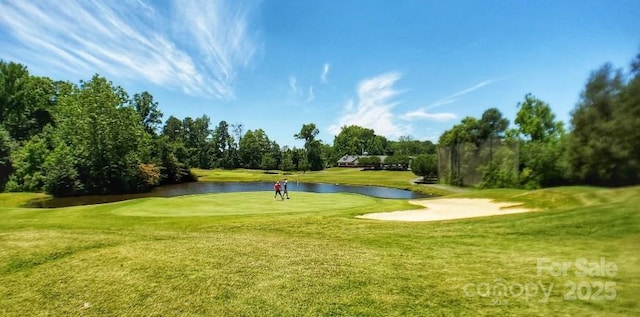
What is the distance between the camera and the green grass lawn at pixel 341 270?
536 centimetres

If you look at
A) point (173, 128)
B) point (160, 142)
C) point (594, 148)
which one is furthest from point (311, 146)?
point (594, 148)

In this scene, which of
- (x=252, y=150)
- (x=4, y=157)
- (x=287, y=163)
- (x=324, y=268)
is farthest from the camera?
(x=252, y=150)

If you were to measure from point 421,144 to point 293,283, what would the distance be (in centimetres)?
18440

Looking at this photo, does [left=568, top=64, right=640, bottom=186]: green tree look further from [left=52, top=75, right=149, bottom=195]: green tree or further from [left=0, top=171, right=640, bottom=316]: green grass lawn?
[left=52, top=75, right=149, bottom=195]: green tree

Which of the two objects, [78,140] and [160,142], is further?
[160,142]

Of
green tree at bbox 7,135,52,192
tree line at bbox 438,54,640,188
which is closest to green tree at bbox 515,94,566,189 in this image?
tree line at bbox 438,54,640,188

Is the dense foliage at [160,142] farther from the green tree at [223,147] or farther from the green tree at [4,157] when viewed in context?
the green tree at [223,147]

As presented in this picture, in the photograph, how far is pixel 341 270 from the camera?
6.90 meters

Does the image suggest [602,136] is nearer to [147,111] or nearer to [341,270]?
[341,270]

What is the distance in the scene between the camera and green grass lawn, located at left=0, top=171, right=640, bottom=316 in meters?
5.36

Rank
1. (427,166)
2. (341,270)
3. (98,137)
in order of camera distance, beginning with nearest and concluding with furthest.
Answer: (341,270), (98,137), (427,166)

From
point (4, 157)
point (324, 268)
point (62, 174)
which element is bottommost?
point (324, 268)

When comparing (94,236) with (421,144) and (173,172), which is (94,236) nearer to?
(173,172)

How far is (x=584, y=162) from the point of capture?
2084 centimetres
